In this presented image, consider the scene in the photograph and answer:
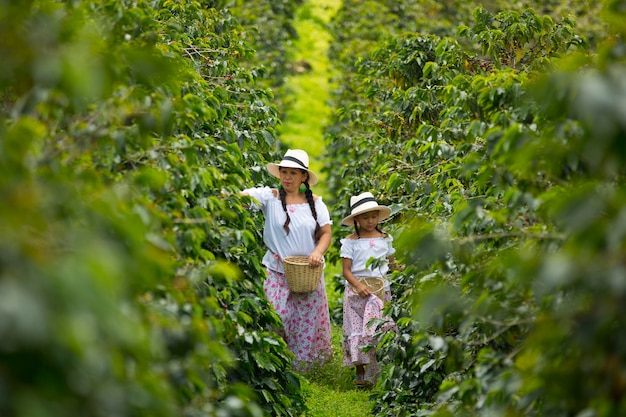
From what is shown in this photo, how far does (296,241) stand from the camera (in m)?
6.50

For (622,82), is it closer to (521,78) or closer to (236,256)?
(521,78)

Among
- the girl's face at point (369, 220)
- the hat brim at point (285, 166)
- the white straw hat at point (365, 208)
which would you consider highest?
the hat brim at point (285, 166)

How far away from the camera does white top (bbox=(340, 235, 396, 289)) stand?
21.2 ft

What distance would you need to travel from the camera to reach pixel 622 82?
2.16 m

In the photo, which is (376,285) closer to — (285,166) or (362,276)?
(362,276)

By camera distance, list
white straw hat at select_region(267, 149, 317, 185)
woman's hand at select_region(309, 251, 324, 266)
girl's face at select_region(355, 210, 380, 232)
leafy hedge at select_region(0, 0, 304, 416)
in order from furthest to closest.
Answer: girl's face at select_region(355, 210, 380, 232), white straw hat at select_region(267, 149, 317, 185), woman's hand at select_region(309, 251, 324, 266), leafy hedge at select_region(0, 0, 304, 416)

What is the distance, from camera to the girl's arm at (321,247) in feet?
20.7

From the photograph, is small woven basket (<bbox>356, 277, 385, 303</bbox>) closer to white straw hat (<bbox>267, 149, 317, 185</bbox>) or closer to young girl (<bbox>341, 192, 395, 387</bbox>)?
young girl (<bbox>341, 192, 395, 387</bbox>)

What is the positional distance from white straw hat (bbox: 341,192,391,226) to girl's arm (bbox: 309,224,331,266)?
15 centimetres

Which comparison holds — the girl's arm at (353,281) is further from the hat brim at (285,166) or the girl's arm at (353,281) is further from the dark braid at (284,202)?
the hat brim at (285,166)

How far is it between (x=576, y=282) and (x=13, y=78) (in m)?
1.65

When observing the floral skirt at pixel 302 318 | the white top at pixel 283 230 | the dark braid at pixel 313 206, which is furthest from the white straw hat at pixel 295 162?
the floral skirt at pixel 302 318

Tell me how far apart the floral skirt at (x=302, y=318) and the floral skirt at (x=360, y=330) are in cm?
20

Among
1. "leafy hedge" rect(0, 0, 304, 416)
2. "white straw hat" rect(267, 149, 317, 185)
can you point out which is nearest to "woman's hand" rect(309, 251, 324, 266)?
"white straw hat" rect(267, 149, 317, 185)
